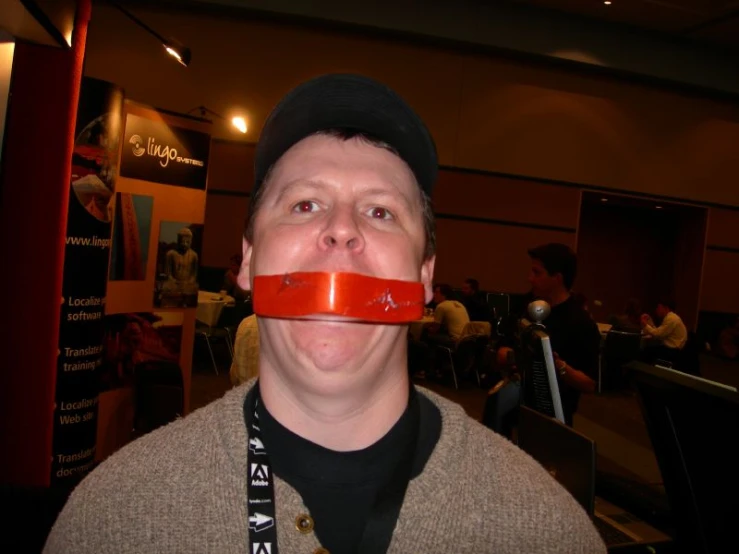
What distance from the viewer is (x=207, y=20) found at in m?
7.95

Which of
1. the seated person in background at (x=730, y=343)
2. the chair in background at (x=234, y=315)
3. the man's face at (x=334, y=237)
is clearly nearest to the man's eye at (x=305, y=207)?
the man's face at (x=334, y=237)

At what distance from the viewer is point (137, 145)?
3.83 metres

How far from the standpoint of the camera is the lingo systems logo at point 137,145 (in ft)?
12.4

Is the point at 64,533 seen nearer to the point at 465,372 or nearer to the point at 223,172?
the point at 465,372

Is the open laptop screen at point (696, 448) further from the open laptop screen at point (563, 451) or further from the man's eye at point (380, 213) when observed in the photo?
the man's eye at point (380, 213)

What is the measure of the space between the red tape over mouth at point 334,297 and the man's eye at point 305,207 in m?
0.14

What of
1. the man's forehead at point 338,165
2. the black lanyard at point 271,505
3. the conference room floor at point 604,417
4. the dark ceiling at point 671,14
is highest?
the dark ceiling at point 671,14

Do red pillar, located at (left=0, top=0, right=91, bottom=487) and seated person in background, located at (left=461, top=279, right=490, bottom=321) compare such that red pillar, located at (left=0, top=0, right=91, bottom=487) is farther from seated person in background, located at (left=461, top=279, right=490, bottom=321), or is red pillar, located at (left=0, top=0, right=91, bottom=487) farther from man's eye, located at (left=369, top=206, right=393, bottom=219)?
seated person in background, located at (left=461, top=279, right=490, bottom=321)

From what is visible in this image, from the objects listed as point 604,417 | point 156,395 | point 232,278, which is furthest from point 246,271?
point 232,278

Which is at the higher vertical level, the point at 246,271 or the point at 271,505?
the point at 246,271

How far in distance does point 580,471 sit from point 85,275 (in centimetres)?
290

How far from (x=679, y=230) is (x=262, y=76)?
8.79 meters

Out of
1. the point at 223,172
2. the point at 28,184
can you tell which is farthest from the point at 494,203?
the point at 28,184

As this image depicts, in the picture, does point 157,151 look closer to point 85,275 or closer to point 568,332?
point 85,275
